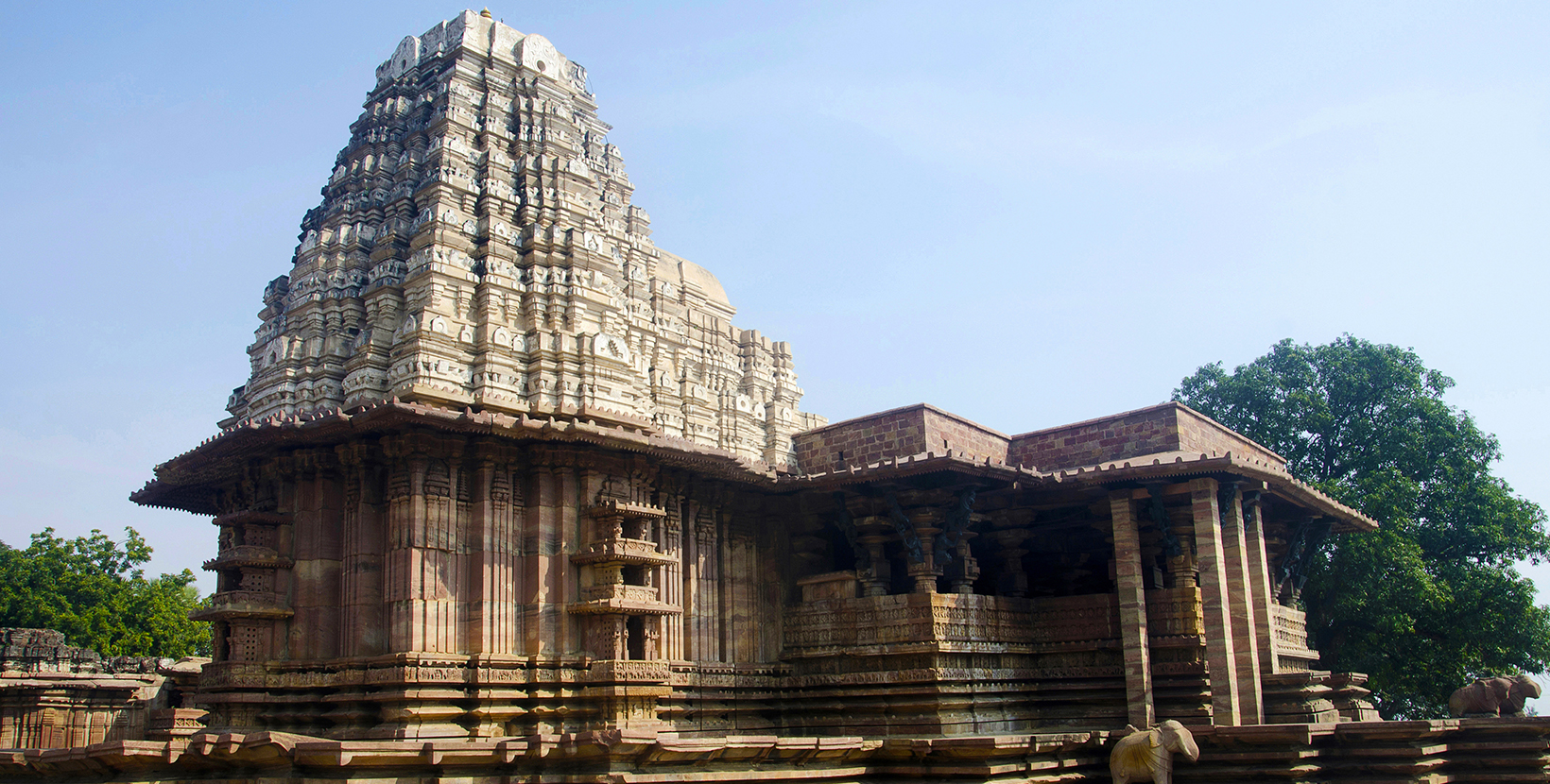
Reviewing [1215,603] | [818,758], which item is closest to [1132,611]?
[1215,603]

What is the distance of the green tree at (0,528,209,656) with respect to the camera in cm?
3834

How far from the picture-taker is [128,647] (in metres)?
38.1

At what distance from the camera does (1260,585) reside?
16.8 meters

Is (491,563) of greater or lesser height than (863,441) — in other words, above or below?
below

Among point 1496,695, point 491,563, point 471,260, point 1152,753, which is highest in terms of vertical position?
point 471,260

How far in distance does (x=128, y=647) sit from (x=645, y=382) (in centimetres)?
2894

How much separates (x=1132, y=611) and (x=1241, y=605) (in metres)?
1.43

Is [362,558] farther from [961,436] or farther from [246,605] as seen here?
[961,436]

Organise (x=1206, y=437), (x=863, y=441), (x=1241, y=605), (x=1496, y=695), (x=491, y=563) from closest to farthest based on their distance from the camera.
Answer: (x=491, y=563) < (x=1496, y=695) < (x=1241, y=605) < (x=1206, y=437) < (x=863, y=441)

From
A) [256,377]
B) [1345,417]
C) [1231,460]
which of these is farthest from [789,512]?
[1345,417]

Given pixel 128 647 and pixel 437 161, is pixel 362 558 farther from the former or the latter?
pixel 128 647

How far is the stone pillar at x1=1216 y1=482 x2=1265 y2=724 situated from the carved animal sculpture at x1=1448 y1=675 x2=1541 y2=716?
262 cm

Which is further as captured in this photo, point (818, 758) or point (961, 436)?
point (961, 436)

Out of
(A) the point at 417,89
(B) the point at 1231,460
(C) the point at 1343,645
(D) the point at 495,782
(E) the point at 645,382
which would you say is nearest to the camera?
(D) the point at 495,782
